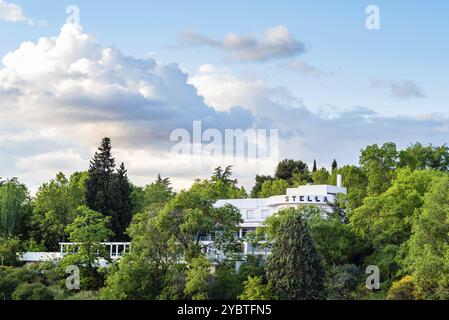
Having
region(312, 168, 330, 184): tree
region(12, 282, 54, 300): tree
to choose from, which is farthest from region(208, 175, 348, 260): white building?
region(12, 282, 54, 300): tree

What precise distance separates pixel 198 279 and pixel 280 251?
14.6 ft

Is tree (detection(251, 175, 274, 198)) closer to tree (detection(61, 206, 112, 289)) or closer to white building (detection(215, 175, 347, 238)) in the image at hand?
white building (detection(215, 175, 347, 238))

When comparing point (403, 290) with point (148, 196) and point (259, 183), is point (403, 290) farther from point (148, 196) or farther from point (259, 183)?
point (259, 183)

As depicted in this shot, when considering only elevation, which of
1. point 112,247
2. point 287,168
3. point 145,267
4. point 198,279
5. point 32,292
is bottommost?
point 32,292

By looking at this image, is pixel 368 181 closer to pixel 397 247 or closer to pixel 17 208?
pixel 397 247

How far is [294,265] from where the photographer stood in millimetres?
44781

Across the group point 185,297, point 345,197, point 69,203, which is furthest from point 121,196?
point 185,297

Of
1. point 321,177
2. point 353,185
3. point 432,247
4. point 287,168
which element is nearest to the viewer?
point 432,247

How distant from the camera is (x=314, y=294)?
146 feet

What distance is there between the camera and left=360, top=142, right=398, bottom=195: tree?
185 ft

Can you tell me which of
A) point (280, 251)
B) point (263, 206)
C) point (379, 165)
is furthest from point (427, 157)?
point (280, 251)

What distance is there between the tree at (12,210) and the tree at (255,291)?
903 inches

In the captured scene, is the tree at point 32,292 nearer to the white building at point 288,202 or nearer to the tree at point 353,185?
the white building at point 288,202
